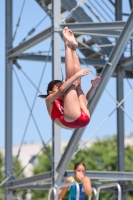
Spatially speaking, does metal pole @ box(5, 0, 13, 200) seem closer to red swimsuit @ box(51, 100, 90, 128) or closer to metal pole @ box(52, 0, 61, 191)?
metal pole @ box(52, 0, 61, 191)

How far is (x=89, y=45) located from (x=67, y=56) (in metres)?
9.58

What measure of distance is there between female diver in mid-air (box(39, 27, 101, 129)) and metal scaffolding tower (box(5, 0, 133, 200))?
444cm

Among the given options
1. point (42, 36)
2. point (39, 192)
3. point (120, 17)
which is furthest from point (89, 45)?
point (39, 192)

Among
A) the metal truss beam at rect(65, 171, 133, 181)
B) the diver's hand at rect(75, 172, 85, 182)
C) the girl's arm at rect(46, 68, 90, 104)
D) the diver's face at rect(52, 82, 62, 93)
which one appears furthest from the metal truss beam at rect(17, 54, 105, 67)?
the girl's arm at rect(46, 68, 90, 104)

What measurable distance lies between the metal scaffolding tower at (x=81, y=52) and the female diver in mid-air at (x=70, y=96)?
4443 mm

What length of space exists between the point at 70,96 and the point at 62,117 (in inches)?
14.6

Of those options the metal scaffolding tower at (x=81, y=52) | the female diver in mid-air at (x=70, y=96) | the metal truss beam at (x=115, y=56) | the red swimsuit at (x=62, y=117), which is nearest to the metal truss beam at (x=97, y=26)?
the metal scaffolding tower at (x=81, y=52)

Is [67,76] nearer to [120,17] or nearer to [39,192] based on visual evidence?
[120,17]

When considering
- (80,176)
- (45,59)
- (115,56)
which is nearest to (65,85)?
(80,176)

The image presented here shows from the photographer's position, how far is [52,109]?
11.2 meters

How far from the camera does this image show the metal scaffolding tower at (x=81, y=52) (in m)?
15.9

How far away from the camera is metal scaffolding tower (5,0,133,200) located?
15.9 m

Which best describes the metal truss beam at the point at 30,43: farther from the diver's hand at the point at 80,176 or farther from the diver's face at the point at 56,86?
the diver's face at the point at 56,86

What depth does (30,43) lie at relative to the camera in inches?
741
